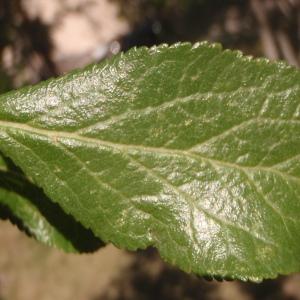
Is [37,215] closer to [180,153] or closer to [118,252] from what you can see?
[180,153]

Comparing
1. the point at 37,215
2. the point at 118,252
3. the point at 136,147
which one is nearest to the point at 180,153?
the point at 136,147

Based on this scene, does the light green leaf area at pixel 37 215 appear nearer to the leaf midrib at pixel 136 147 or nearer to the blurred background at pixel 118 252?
the leaf midrib at pixel 136 147

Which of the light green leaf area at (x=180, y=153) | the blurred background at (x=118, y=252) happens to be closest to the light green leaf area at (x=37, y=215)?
the light green leaf area at (x=180, y=153)

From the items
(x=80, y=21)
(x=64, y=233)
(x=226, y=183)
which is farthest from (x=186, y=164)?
(x=80, y=21)

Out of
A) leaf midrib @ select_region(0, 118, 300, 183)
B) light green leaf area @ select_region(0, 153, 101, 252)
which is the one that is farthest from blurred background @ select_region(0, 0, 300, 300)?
leaf midrib @ select_region(0, 118, 300, 183)

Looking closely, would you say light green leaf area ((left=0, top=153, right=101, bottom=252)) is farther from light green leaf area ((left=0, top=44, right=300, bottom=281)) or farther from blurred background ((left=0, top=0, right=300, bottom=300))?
blurred background ((left=0, top=0, right=300, bottom=300))

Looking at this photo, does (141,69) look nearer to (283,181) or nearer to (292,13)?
(283,181)
